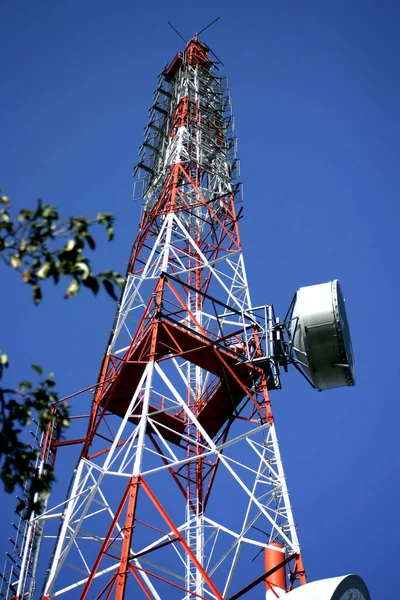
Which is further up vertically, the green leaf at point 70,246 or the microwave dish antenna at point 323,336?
the microwave dish antenna at point 323,336

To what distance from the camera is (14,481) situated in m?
7.20

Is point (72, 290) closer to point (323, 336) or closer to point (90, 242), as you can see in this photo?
point (90, 242)

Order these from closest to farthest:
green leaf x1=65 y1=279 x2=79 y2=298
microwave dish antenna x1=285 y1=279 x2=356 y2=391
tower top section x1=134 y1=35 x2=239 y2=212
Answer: green leaf x1=65 y1=279 x2=79 y2=298 < microwave dish antenna x1=285 y1=279 x2=356 y2=391 < tower top section x1=134 y1=35 x2=239 y2=212

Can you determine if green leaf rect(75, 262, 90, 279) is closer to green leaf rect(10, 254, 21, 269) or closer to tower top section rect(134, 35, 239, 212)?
green leaf rect(10, 254, 21, 269)

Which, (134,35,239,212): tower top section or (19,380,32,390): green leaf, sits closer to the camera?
(19,380,32,390): green leaf

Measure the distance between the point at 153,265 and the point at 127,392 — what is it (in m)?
4.98

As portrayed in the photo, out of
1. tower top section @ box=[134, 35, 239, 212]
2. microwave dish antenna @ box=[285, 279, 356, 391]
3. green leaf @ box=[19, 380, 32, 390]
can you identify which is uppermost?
tower top section @ box=[134, 35, 239, 212]

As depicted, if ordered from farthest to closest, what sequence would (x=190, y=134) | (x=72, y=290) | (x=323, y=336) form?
(x=190, y=134) → (x=323, y=336) → (x=72, y=290)

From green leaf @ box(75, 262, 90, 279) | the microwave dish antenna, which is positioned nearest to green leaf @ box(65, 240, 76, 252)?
green leaf @ box(75, 262, 90, 279)

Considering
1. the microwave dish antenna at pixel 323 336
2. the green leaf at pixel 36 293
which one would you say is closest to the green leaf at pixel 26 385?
the green leaf at pixel 36 293

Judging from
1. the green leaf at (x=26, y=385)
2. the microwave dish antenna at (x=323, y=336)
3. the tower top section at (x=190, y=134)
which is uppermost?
the tower top section at (x=190, y=134)

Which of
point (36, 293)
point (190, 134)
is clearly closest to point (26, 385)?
point (36, 293)

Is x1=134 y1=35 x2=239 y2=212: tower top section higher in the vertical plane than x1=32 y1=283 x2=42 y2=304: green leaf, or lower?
higher

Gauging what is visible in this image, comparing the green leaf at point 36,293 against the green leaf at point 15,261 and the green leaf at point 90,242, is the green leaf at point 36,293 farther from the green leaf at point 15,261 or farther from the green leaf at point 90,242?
the green leaf at point 90,242
